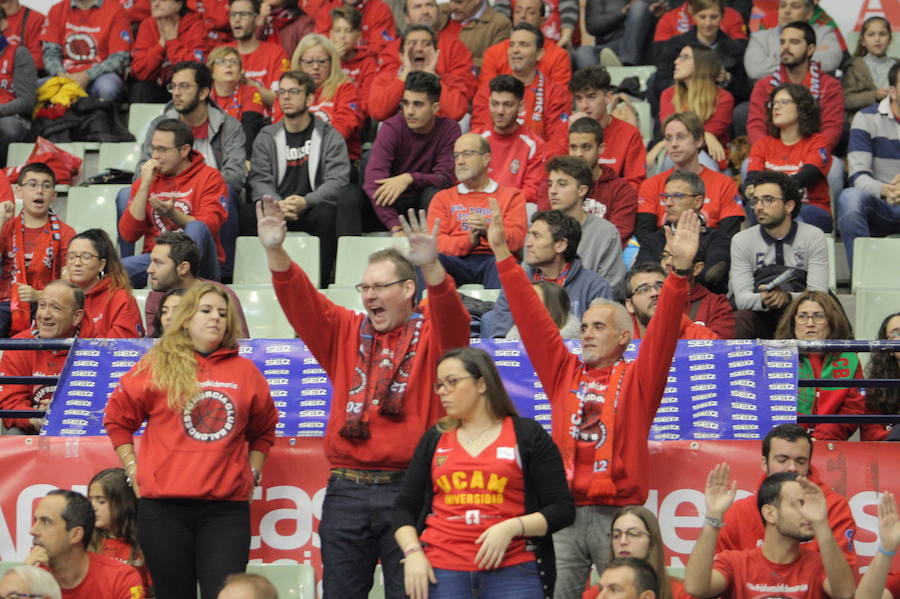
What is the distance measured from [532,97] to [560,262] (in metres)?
3.31

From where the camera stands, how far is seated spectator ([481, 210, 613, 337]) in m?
7.15

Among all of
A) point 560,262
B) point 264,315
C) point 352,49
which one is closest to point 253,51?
point 352,49

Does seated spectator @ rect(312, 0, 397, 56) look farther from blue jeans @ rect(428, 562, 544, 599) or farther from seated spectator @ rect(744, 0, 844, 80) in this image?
blue jeans @ rect(428, 562, 544, 599)

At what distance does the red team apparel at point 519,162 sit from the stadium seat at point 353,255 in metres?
0.89

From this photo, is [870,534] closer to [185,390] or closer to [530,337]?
[530,337]

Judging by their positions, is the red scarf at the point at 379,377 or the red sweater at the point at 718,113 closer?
the red scarf at the point at 379,377

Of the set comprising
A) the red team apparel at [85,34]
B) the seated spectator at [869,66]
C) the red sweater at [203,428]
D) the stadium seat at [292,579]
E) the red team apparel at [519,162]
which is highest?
the red team apparel at [85,34]

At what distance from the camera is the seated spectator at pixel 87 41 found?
11414 mm

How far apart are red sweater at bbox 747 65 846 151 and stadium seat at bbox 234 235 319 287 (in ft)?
10.4

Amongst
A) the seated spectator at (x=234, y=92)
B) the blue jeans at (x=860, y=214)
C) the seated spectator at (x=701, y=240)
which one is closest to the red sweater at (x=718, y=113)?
the blue jeans at (x=860, y=214)

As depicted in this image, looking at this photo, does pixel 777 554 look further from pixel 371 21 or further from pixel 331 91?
pixel 371 21

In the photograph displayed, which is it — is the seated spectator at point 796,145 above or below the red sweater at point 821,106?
below

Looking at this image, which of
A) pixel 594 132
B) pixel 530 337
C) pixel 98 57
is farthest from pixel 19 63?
pixel 530 337

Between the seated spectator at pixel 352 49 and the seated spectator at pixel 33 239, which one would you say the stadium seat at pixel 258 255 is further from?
the seated spectator at pixel 352 49
